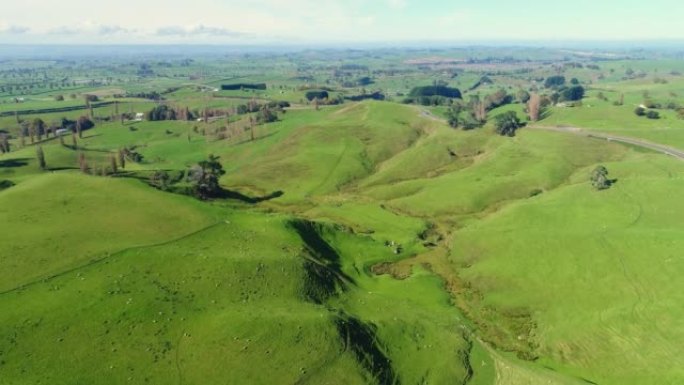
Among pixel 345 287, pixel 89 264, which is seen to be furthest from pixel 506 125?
pixel 89 264

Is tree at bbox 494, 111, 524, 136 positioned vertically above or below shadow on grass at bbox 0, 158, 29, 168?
above

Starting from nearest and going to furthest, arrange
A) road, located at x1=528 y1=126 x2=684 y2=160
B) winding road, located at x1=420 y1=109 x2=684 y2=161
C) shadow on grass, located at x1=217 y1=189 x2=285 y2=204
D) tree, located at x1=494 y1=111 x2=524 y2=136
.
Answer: shadow on grass, located at x1=217 y1=189 x2=285 y2=204, road, located at x1=528 y1=126 x2=684 y2=160, winding road, located at x1=420 y1=109 x2=684 y2=161, tree, located at x1=494 y1=111 x2=524 y2=136

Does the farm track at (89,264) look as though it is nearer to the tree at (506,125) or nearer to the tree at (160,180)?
the tree at (160,180)

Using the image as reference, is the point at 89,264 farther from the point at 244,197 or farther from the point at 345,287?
the point at 244,197

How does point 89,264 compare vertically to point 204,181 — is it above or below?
above

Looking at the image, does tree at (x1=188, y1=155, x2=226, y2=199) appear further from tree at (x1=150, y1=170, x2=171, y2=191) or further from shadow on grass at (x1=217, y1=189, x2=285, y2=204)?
tree at (x1=150, y1=170, x2=171, y2=191)

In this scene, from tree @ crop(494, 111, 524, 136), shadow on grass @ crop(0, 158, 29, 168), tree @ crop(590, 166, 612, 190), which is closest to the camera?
tree @ crop(590, 166, 612, 190)

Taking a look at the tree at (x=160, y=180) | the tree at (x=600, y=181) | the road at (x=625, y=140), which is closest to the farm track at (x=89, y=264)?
the tree at (x=160, y=180)

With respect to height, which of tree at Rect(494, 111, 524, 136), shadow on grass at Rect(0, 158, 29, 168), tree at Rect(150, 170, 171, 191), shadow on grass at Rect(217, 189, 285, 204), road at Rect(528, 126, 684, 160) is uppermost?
tree at Rect(494, 111, 524, 136)

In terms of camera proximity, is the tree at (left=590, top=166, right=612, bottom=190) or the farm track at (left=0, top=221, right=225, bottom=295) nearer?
the farm track at (left=0, top=221, right=225, bottom=295)

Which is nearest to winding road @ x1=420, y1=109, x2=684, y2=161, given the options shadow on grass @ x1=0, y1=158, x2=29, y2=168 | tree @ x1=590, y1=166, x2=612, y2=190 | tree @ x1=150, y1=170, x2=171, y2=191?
tree @ x1=590, y1=166, x2=612, y2=190

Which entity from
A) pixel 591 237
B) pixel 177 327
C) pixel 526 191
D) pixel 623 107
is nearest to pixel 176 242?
pixel 177 327
